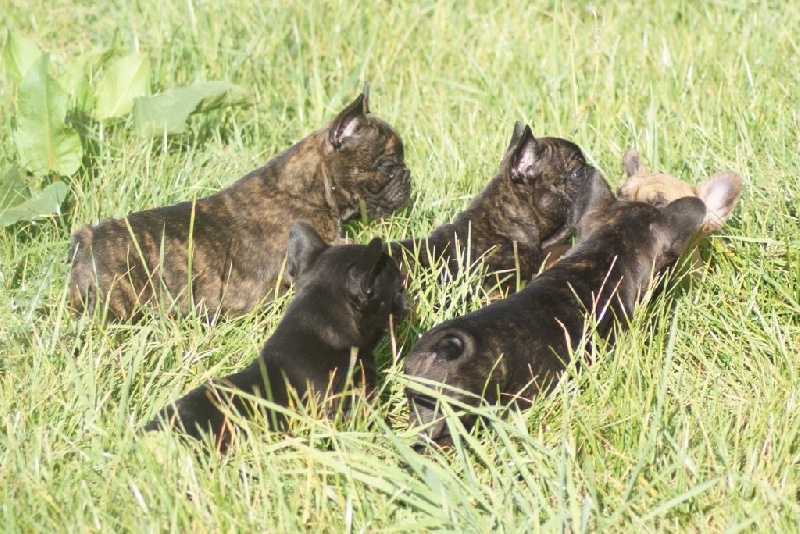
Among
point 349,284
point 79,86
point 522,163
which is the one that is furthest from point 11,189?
point 522,163

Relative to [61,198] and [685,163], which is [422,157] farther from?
[61,198]

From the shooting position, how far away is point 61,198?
612cm

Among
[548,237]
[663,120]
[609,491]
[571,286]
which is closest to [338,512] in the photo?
[609,491]

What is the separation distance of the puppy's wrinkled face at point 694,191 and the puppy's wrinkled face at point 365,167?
128 centimetres

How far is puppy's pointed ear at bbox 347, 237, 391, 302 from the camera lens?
446cm

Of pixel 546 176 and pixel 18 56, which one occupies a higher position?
pixel 18 56

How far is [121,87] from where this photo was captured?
683 centimetres

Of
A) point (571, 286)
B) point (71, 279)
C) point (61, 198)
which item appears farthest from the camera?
point (61, 198)

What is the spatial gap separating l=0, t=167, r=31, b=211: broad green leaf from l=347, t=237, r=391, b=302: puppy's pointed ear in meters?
2.43

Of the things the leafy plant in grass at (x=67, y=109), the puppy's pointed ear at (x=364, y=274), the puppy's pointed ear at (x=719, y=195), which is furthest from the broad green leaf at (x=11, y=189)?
the puppy's pointed ear at (x=719, y=195)

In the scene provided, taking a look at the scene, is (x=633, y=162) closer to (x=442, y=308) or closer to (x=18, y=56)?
(x=442, y=308)

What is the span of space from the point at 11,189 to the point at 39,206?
19 cm

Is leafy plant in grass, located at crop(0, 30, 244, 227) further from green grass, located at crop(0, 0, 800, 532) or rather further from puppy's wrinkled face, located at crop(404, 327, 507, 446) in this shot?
puppy's wrinkled face, located at crop(404, 327, 507, 446)

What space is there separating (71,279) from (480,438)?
7.53 ft
